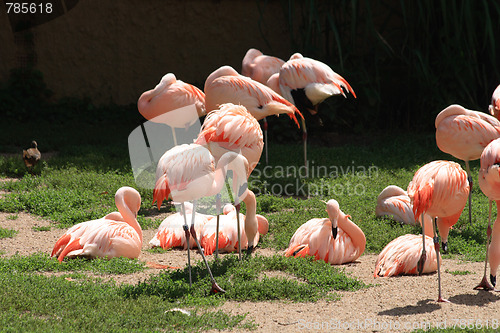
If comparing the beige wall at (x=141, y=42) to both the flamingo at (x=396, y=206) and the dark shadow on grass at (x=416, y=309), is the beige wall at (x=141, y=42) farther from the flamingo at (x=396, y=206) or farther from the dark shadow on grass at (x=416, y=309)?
the dark shadow on grass at (x=416, y=309)

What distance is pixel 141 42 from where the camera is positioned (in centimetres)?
1095

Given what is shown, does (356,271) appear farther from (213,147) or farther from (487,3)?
(487,3)

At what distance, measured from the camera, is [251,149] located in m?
5.40

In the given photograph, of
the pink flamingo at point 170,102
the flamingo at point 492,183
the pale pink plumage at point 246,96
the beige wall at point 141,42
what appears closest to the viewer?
the flamingo at point 492,183

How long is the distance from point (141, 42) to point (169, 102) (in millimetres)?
4208

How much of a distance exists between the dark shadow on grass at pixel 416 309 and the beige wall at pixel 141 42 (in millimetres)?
7348

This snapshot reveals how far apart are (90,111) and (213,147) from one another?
5.95m

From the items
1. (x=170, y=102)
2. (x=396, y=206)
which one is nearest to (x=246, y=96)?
(x=170, y=102)

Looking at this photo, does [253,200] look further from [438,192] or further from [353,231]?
[438,192]

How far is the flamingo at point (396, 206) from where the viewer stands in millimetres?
5941

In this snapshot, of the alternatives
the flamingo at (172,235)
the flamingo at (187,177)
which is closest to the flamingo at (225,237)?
the flamingo at (172,235)

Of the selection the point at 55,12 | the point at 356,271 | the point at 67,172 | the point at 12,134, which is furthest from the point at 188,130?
the point at 55,12

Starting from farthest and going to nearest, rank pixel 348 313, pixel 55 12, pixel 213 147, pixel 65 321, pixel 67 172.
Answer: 1. pixel 55 12
2. pixel 67 172
3. pixel 213 147
4. pixel 348 313
5. pixel 65 321

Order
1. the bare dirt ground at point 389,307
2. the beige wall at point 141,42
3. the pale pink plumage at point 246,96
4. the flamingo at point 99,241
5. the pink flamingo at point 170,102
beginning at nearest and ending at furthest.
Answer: the bare dirt ground at point 389,307, the flamingo at point 99,241, the pale pink plumage at point 246,96, the pink flamingo at point 170,102, the beige wall at point 141,42
